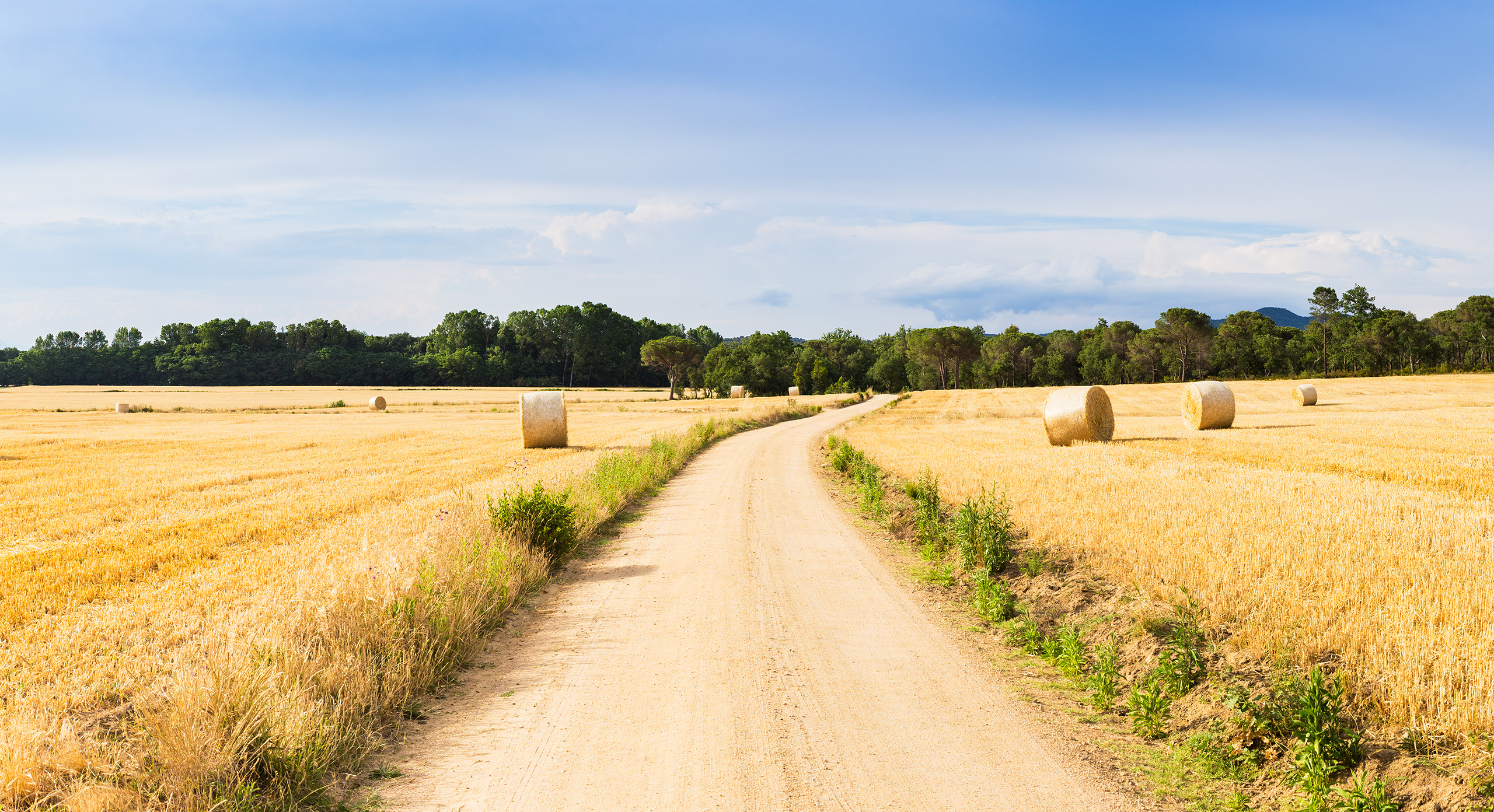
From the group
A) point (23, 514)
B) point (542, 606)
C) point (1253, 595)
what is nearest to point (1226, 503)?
point (1253, 595)

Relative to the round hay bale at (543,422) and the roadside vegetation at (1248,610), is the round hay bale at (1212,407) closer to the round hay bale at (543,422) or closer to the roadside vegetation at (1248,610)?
the roadside vegetation at (1248,610)

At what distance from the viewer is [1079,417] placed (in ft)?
91.2

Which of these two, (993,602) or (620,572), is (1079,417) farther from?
(620,572)

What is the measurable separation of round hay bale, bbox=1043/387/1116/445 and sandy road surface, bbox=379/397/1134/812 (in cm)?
1927

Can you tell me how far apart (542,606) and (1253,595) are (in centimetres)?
751

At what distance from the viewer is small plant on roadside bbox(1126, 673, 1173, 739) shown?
6062 millimetres

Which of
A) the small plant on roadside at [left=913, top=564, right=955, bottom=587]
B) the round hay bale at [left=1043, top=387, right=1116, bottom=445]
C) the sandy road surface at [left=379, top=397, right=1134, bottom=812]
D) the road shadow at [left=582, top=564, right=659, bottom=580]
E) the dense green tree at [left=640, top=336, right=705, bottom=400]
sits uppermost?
the dense green tree at [left=640, top=336, right=705, bottom=400]

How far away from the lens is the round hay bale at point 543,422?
31391 millimetres

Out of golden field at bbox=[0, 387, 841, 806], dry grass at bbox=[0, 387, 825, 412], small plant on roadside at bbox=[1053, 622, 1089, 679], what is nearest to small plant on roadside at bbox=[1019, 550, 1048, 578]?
small plant on roadside at bbox=[1053, 622, 1089, 679]

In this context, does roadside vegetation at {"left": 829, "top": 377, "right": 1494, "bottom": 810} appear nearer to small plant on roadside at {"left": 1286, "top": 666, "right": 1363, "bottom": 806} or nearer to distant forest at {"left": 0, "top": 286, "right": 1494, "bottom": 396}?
small plant on roadside at {"left": 1286, "top": 666, "right": 1363, "bottom": 806}

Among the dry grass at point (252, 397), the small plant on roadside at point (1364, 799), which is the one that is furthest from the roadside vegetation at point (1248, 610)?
the dry grass at point (252, 397)

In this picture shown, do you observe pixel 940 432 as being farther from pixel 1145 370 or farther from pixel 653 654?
pixel 1145 370

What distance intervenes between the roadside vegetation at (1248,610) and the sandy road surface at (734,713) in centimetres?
94

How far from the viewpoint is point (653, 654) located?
25.5 ft
